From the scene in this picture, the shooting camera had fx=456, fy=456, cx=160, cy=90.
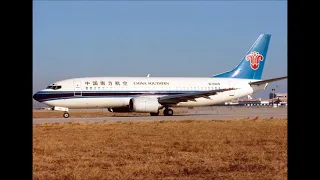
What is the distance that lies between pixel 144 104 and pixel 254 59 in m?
11.5

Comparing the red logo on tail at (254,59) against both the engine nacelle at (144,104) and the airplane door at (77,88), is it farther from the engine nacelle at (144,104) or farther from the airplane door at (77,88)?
the airplane door at (77,88)

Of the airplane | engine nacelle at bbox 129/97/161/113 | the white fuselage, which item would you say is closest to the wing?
the airplane

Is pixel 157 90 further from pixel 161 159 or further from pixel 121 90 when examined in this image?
pixel 161 159

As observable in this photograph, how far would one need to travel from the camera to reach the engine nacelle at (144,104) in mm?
31844

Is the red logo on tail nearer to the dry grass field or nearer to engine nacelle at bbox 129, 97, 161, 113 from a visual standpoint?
engine nacelle at bbox 129, 97, 161, 113

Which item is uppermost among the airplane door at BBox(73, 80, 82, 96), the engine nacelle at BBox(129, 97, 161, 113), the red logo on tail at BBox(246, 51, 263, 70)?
the red logo on tail at BBox(246, 51, 263, 70)

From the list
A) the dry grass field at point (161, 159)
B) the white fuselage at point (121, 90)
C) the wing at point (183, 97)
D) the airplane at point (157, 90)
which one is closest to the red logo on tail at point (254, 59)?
the airplane at point (157, 90)

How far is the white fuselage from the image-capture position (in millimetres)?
31719

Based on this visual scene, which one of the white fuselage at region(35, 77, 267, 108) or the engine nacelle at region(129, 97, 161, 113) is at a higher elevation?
the white fuselage at region(35, 77, 267, 108)
